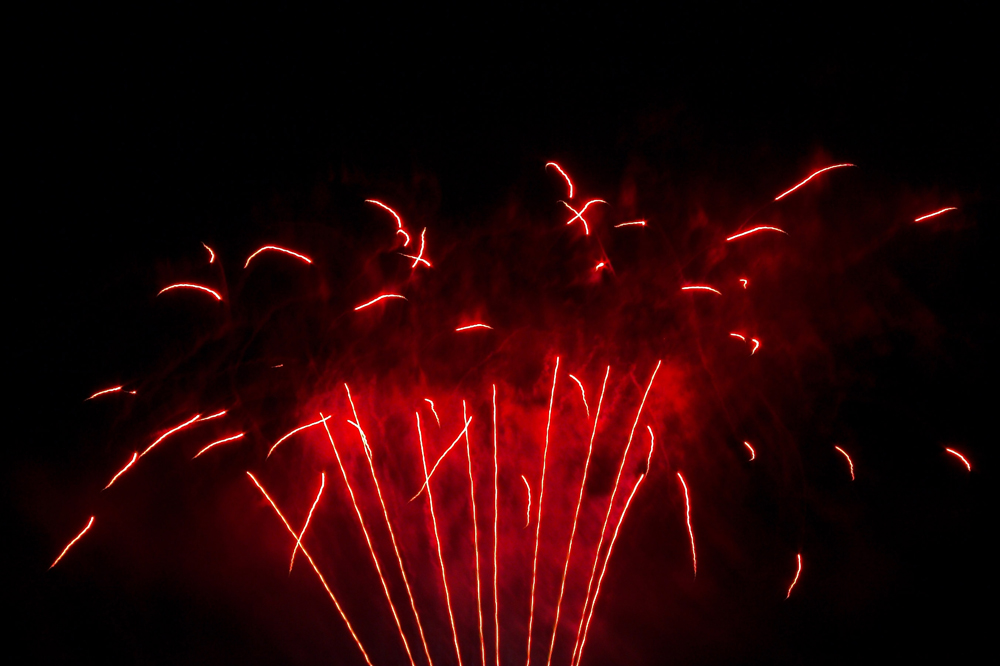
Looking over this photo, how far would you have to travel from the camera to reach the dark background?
92.5 inches

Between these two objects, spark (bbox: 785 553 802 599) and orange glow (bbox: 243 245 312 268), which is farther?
orange glow (bbox: 243 245 312 268)

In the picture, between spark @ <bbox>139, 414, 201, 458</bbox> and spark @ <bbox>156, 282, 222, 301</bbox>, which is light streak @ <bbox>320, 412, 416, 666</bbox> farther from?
spark @ <bbox>156, 282, 222, 301</bbox>

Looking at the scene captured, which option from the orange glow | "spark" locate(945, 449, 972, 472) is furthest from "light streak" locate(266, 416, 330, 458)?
"spark" locate(945, 449, 972, 472)

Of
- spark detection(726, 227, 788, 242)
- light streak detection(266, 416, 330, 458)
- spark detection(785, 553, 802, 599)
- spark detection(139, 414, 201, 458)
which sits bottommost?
spark detection(785, 553, 802, 599)

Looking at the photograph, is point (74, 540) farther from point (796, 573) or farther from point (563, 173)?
point (796, 573)

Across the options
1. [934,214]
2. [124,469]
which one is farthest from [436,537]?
[934,214]

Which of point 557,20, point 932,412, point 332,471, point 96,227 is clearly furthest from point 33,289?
point 932,412

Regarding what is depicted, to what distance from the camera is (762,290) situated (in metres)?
2.41

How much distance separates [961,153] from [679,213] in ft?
3.48

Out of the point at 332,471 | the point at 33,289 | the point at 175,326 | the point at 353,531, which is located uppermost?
the point at 33,289

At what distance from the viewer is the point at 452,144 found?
2.54 metres

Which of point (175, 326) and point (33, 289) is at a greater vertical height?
point (33, 289)

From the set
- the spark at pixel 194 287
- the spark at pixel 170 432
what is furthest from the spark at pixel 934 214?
the spark at pixel 170 432

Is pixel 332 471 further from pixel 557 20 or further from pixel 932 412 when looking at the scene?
pixel 932 412
